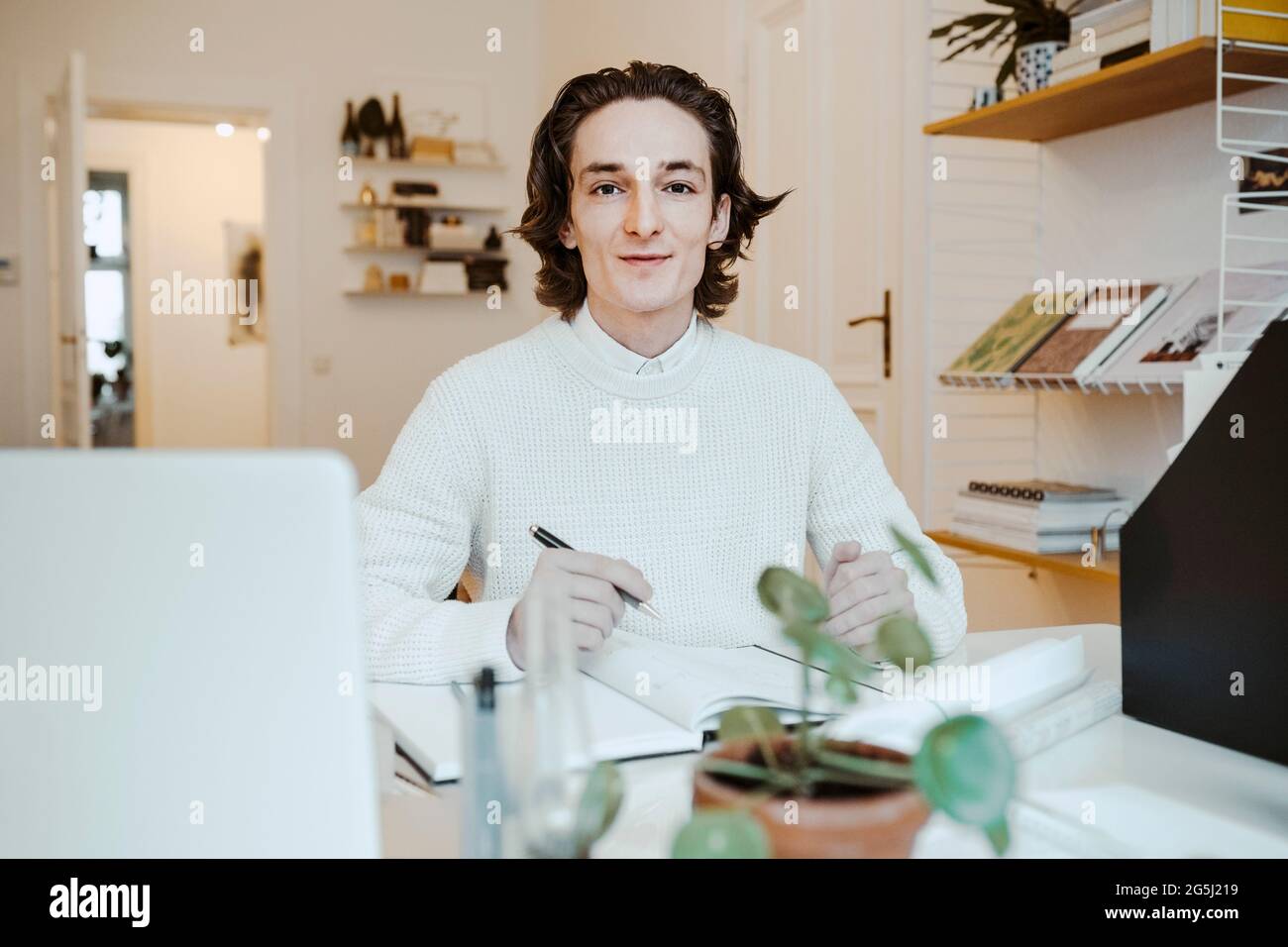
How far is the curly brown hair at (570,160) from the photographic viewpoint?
154 cm

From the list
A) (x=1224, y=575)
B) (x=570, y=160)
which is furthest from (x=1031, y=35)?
(x=1224, y=575)

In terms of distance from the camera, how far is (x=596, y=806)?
1.49 ft

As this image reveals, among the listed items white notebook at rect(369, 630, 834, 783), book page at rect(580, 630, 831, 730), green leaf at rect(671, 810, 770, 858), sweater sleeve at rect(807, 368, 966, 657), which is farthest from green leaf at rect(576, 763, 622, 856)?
sweater sleeve at rect(807, 368, 966, 657)

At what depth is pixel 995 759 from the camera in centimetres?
44

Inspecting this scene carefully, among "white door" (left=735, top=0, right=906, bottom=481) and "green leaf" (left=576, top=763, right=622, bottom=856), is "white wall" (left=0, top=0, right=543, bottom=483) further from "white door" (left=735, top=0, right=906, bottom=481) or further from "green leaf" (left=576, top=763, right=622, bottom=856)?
"green leaf" (left=576, top=763, right=622, bottom=856)

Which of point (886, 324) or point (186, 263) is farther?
point (186, 263)

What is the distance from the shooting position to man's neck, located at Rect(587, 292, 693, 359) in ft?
4.96

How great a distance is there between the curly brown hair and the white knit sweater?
0.47 feet

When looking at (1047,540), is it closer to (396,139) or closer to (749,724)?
(749,724)

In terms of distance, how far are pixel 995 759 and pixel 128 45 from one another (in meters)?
5.73

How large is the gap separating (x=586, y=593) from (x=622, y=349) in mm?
554

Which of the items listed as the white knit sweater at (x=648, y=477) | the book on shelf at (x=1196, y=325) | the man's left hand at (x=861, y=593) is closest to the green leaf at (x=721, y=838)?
the man's left hand at (x=861, y=593)

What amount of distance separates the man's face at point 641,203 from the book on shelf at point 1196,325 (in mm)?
899
